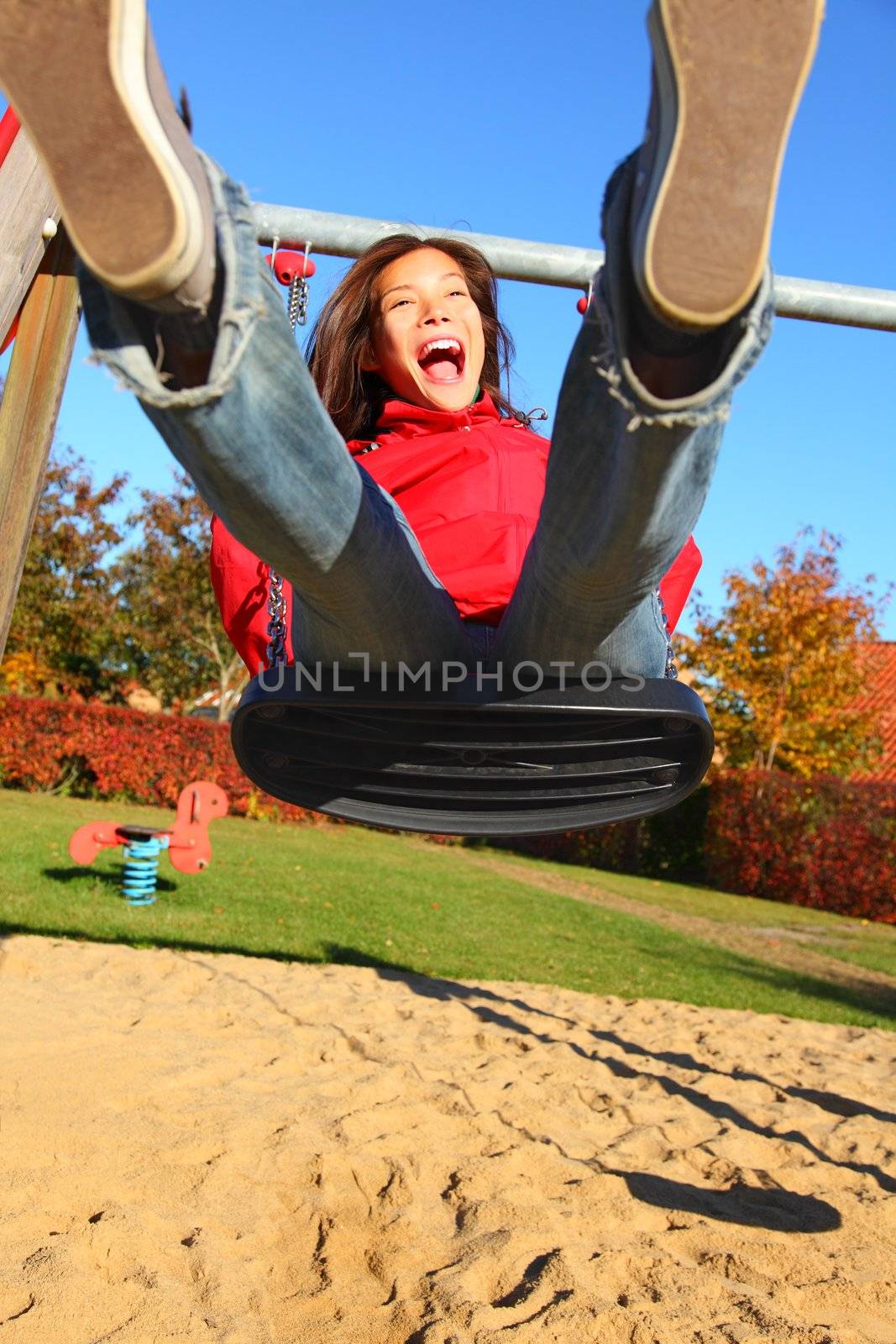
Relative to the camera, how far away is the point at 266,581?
2.35m

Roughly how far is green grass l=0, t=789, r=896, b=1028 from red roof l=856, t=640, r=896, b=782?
7032 millimetres

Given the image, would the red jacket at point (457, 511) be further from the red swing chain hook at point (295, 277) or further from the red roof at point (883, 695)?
the red roof at point (883, 695)

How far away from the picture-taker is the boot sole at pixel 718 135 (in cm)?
110

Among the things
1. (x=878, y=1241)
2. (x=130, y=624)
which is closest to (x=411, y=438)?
(x=878, y=1241)

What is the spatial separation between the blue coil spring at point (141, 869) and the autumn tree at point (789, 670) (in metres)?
10.8

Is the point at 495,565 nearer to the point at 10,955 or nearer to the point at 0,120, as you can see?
the point at 0,120

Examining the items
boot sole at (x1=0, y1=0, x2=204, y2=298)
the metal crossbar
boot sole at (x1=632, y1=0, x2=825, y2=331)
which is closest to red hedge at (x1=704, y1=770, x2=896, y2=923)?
the metal crossbar

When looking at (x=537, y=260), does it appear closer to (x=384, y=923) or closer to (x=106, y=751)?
(x=384, y=923)

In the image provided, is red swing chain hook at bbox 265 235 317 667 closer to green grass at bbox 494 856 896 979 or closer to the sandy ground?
the sandy ground

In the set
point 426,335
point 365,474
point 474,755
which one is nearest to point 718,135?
point 365,474

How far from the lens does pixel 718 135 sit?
1.11 metres

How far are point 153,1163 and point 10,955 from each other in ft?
8.53

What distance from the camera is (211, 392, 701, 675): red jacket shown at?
1986mm

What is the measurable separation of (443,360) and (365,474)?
1110mm
